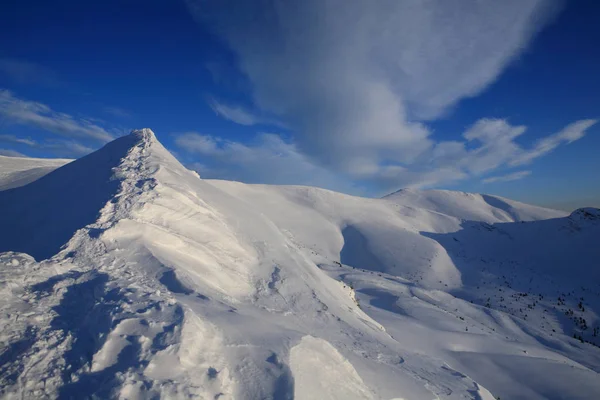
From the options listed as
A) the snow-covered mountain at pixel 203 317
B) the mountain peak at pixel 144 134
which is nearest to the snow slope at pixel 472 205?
the snow-covered mountain at pixel 203 317

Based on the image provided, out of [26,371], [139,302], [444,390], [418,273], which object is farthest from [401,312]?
[26,371]

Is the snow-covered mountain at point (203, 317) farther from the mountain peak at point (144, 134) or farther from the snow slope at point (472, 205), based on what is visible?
the snow slope at point (472, 205)

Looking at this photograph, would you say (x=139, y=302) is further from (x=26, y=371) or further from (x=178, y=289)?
(x=26, y=371)

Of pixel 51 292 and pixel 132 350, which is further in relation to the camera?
pixel 51 292

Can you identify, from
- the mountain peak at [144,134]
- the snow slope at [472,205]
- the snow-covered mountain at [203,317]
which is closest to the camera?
the snow-covered mountain at [203,317]

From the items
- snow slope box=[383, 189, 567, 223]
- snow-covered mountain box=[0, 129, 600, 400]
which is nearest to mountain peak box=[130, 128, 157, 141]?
snow-covered mountain box=[0, 129, 600, 400]

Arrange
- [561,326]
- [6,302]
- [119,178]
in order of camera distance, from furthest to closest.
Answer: [561,326], [119,178], [6,302]

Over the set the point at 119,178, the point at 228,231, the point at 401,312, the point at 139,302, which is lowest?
the point at 401,312

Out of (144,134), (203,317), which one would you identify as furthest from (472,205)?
(203,317)
